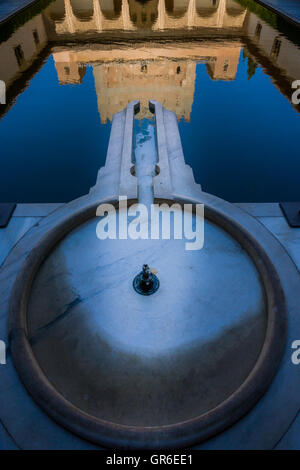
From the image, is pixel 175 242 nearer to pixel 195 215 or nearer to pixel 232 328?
pixel 195 215

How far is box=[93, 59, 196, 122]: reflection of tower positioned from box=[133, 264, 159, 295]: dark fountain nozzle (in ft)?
32.2

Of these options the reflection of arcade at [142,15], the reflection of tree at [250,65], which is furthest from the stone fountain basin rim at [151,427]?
the reflection of arcade at [142,15]

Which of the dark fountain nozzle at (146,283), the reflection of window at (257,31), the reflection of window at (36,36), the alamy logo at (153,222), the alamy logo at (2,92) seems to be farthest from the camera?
the reflection of window at (257,31)

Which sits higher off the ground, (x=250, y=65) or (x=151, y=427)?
(x=250, y=65)

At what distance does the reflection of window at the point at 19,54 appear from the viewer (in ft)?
→ 51.5

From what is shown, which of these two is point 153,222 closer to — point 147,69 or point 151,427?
point 151,427

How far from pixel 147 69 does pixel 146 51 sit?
3.57 m

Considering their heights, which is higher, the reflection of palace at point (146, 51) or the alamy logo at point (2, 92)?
the reflection of palace at point (146, 51)

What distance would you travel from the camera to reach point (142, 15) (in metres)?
28.3

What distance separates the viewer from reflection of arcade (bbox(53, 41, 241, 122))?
13484 millimetres

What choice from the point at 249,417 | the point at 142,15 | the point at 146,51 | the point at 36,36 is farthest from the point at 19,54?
the point at 249,417

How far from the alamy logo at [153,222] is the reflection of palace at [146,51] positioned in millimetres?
6193

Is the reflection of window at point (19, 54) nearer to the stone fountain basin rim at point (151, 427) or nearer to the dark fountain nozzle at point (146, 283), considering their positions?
the stone fountain basin rim at point (151, 427)
